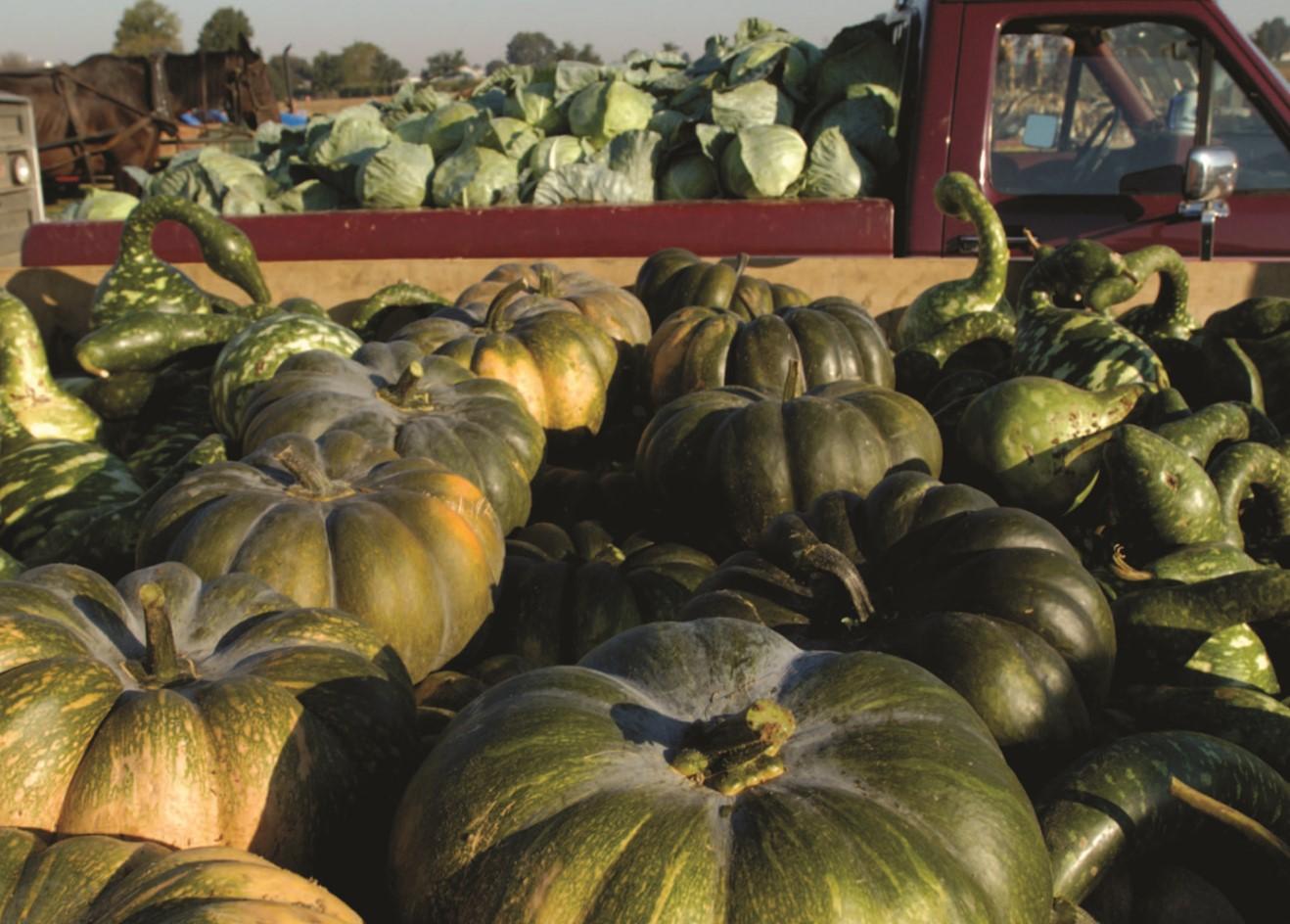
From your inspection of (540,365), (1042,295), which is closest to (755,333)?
(540,365)

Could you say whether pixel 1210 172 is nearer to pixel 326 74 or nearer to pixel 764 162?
pixel 764 162

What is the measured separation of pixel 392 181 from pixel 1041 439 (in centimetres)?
601

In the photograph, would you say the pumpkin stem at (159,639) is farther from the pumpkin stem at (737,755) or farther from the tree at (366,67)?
the tree at (366,67)

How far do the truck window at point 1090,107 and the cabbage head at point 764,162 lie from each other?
148 centimetres

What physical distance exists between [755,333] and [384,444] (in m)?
1.63

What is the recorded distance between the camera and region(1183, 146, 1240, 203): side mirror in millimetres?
5469

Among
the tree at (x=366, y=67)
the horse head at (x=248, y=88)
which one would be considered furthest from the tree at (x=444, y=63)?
the horse head at (x=248, y=88)

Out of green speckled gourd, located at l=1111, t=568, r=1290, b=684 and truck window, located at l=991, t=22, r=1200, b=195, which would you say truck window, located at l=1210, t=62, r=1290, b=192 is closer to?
truck window, located at l=991, t=22, r=1200, b=195

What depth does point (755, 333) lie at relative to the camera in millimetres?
4375

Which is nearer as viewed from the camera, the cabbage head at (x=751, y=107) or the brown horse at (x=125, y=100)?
the cabbage head at (x=751, y=107)

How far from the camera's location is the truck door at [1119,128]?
6.21m

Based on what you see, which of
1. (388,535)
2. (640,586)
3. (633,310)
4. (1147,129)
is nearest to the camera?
(388,535)

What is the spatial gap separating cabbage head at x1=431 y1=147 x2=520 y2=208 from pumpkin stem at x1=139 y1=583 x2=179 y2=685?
651 cm

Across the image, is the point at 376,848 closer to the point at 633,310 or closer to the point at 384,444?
the point at 384,444
